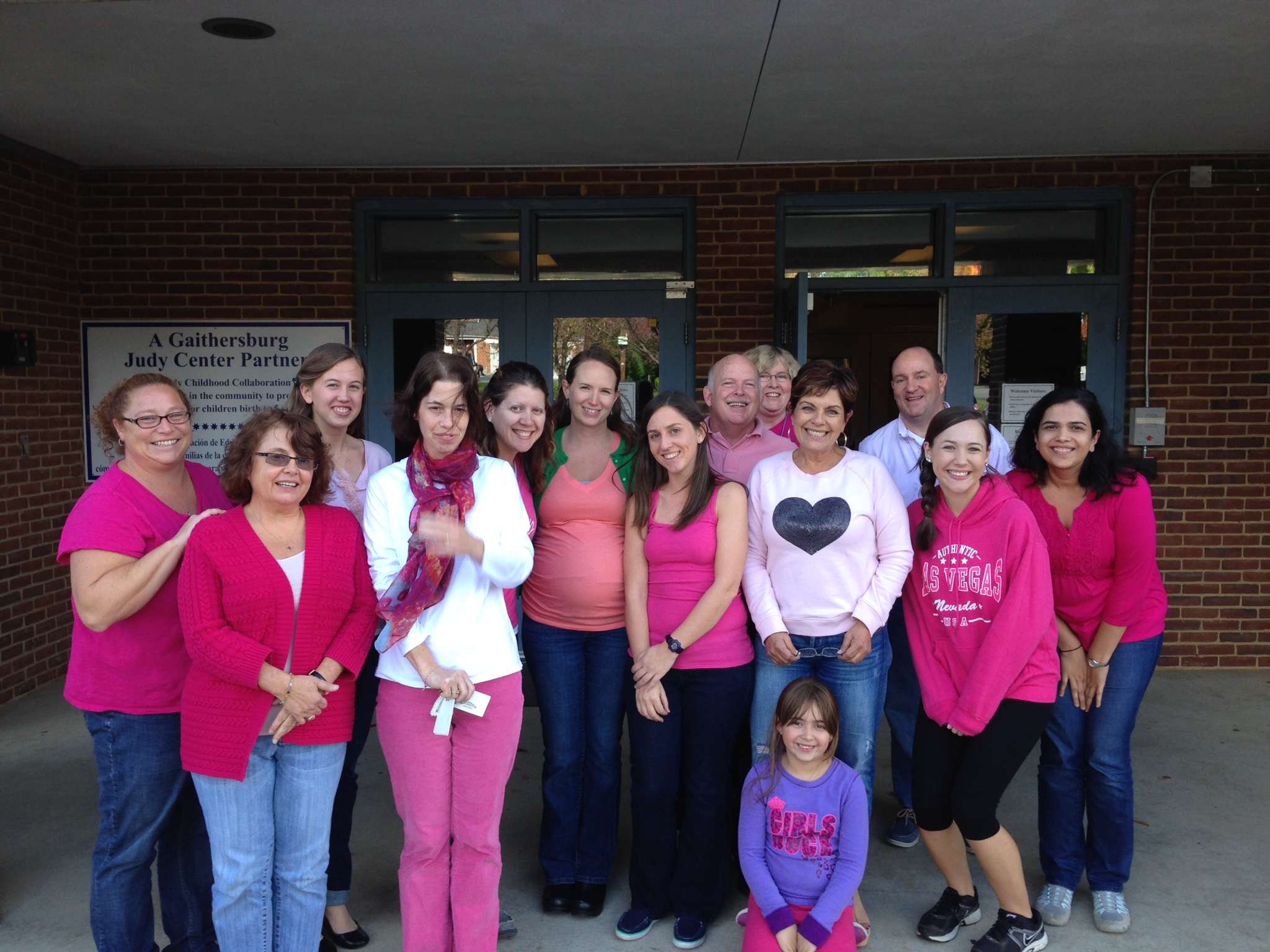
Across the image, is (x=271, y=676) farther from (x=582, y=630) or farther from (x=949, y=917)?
(x=949, y=917)

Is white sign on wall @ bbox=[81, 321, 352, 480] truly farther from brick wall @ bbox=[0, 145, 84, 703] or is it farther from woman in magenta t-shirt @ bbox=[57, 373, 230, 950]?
woman in magenta t-shirt @ bbox=[57, 373, 230, 950]

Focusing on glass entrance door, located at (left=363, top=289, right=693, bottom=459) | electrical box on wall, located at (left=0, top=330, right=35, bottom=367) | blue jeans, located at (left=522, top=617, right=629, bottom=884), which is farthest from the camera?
glass entrance door, located at (left=363, top=289, right=693, bottom=459)

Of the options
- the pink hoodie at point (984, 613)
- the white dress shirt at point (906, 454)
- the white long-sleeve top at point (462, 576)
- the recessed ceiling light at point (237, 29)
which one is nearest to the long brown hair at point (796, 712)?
the pink hoodie at point (984, 613)

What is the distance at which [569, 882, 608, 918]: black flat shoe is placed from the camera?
3.01 meters

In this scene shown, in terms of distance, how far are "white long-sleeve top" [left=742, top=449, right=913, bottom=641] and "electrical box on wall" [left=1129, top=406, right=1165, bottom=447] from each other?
11.3 ft

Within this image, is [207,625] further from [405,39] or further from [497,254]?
[497,254]

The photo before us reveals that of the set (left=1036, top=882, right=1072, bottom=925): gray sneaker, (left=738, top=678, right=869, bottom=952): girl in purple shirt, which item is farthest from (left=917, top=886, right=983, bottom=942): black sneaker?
(left=738, top=678, right=869, bottom=952): girl in purple shirt

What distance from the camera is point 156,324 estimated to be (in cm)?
576

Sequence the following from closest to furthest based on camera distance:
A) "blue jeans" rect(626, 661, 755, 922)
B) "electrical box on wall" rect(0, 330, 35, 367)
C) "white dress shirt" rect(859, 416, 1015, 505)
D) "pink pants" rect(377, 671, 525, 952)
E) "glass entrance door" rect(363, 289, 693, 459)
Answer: "pink pants" rect(377, 671, 525, 952), "blue jeans" rect(626, 661, 755, 922), "white dress shirt" rect(859, 416, 1015, 505), "electrical box on wall" rect(0, 330, 35, 367), "glass entrance door" rect(363, 289, 693, 459)

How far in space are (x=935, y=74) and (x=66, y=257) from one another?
4.93m

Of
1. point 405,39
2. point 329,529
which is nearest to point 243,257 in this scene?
point 405,39

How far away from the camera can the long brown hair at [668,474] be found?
276 cm

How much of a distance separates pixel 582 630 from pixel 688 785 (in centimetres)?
56

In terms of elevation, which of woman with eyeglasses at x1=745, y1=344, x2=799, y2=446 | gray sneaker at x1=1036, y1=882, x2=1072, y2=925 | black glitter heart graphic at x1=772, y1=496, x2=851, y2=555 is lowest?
gray sneaker at x1=1036, y1=882, x2=1072, y2=925
